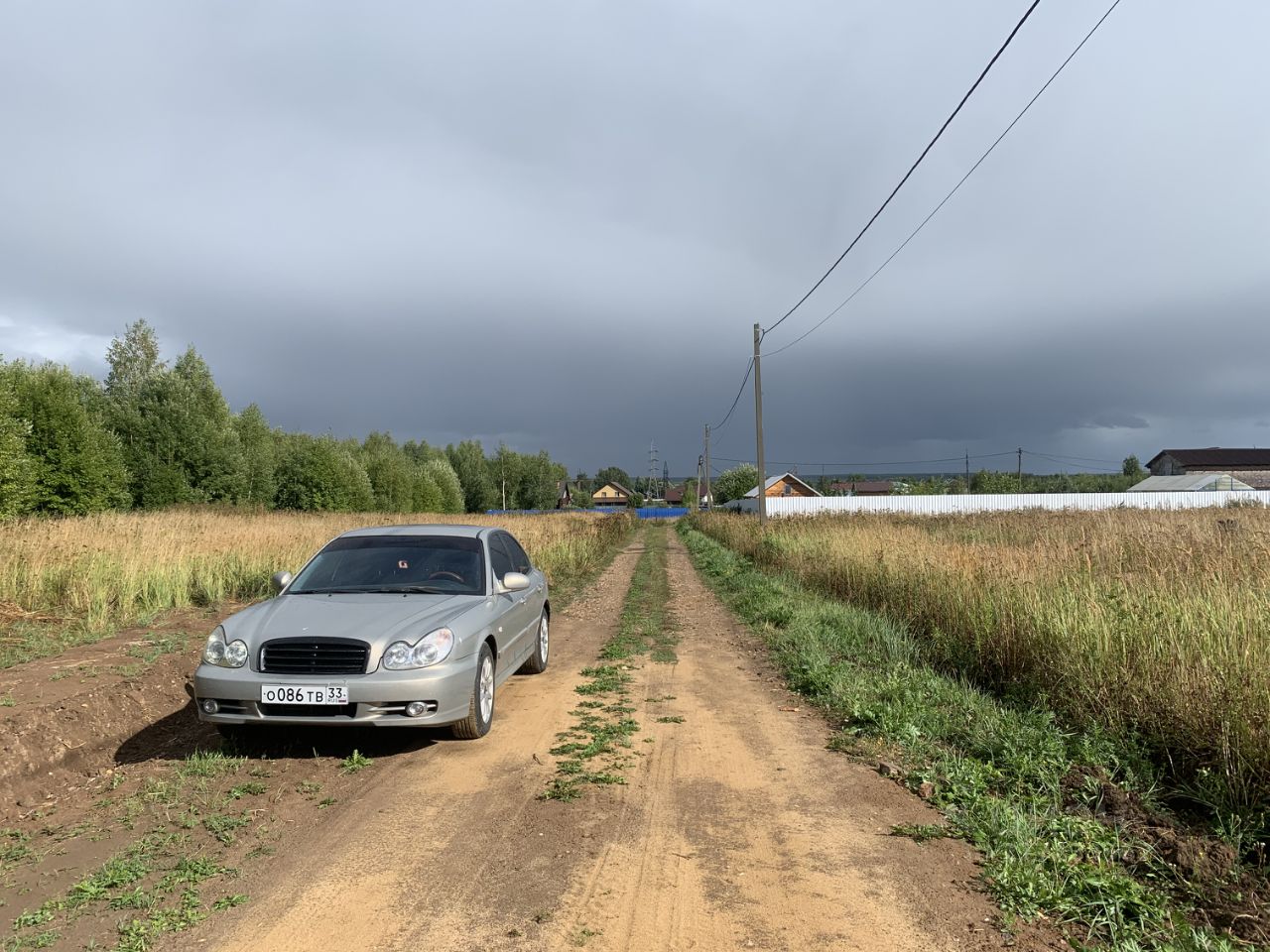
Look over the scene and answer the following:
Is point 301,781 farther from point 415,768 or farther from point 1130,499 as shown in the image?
point 1130,499

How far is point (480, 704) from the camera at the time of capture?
19.1 ft

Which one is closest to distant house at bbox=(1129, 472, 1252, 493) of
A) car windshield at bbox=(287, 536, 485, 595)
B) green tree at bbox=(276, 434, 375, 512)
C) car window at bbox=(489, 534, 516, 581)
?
green tree at bbox=(276, 434, 375, 512)

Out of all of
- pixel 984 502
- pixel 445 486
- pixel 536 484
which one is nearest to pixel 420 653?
pixel 984 502

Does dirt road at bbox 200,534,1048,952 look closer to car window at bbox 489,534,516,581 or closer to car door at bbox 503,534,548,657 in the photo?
car window at bbox 489,534,516,581

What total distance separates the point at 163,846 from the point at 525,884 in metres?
2.01

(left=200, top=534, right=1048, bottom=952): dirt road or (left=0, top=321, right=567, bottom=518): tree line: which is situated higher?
(left=0, top=321, right=567, bottom=518): tree line

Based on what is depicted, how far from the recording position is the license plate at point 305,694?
16.5 feet

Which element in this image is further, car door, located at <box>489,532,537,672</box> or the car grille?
car door, located at <box>489,532,537,672</box>

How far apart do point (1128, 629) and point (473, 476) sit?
364ft

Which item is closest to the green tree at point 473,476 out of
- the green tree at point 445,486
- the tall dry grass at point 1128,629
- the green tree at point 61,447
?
the green tree at point 445,486

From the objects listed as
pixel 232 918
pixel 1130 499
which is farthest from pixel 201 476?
pixel 1130 499

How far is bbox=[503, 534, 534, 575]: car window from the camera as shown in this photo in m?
7.97

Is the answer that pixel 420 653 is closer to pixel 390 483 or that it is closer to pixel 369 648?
pixel 369 648

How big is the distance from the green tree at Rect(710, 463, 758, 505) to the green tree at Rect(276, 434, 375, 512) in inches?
2526
